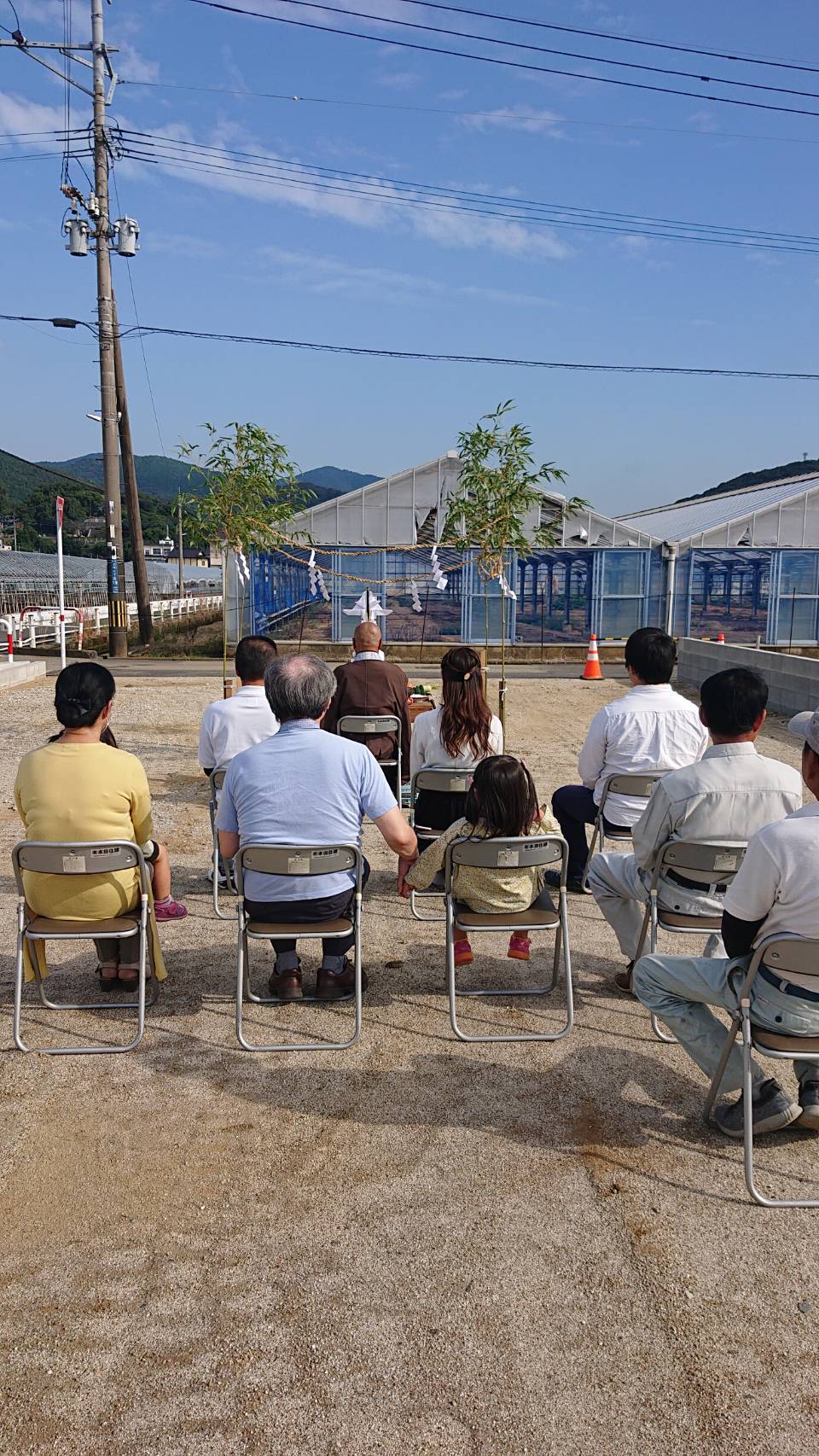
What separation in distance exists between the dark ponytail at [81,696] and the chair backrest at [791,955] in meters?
2.47

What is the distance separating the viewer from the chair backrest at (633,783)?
196 inches

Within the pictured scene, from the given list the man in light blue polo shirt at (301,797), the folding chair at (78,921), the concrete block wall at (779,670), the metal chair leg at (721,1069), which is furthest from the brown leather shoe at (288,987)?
the concrete block wall at (779,670)

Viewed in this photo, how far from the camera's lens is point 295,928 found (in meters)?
3.80

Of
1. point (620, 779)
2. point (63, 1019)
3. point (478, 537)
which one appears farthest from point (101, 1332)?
point (478, 537)

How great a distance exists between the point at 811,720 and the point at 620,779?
2.11 metres

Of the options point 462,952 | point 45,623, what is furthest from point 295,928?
point 45,623

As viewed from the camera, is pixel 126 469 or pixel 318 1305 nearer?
pixel 318 1305

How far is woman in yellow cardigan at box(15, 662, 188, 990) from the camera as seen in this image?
3.85 m

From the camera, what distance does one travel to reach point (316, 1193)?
2.93 metres

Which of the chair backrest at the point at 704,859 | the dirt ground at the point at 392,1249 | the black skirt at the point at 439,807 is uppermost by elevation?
the chair backrest at the point at 704,859

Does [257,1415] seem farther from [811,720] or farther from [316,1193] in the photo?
[811,720]

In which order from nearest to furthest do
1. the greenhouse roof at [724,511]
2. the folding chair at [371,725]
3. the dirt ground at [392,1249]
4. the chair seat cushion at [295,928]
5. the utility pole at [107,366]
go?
the dirt ground at [392,1249], the chair seat cushion at [295,928], the folding chair at [371,725], the utility pole at [107,366], the greenhouse roof at [724,511]

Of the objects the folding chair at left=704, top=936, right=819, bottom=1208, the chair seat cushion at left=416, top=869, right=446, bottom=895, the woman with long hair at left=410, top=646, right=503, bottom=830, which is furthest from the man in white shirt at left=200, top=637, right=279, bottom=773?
the folding chair at left=704, top=936, right=819, bottom=1208

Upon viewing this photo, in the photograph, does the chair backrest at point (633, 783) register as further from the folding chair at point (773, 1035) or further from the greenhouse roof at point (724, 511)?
the greenhouse roof at point (724, 511)
